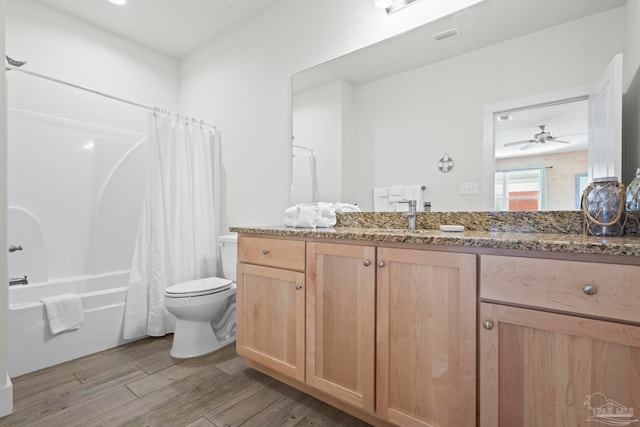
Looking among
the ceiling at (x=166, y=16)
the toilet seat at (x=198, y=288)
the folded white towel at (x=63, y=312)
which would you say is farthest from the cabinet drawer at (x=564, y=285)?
the ceiling at (x=166, y=16)

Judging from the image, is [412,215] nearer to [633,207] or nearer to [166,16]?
[633,207]

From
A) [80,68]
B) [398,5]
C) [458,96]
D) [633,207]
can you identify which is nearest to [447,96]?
[458,96]

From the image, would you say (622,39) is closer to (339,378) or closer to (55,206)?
(339,378)

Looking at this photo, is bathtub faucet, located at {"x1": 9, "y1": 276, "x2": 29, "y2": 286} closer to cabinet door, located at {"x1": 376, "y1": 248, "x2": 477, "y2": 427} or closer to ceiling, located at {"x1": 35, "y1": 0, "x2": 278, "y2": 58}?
ceiling, located at {"x1": 35, "y1": 0, "x2": 278, "y2": 58}

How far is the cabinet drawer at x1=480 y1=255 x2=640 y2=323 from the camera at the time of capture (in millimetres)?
851

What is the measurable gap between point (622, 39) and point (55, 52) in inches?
143

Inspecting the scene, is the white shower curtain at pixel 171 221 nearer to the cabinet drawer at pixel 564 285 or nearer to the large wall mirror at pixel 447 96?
the large wall mirror at pixel 447 96

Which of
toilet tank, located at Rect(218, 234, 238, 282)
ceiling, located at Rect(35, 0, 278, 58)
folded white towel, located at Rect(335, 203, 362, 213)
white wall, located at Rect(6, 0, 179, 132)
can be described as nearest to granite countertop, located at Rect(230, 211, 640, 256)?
folded white towel, located at Rect(335, 203, 362, 213)

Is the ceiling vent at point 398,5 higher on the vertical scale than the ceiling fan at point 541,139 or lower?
higher

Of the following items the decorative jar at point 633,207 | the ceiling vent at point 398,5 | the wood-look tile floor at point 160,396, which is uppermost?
the ceiling vent at point 398,5

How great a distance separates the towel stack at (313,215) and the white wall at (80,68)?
6.97 feet

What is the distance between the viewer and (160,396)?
165cm

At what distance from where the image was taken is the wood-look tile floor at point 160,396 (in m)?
1.47

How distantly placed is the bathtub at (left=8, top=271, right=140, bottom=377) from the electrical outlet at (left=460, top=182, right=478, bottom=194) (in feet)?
7.85
